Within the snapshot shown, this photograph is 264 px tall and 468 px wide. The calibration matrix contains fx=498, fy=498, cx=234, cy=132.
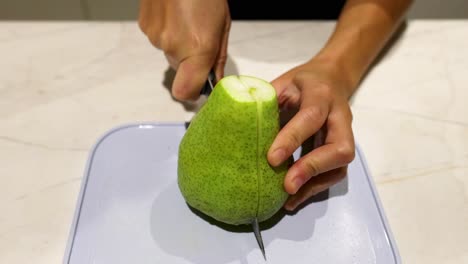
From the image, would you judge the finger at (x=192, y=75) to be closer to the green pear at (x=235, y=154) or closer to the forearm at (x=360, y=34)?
the green pear at (x=235, y=154)

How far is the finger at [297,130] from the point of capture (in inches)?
22.9

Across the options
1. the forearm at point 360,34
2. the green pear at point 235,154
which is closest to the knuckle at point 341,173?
the green pear at point 235,154

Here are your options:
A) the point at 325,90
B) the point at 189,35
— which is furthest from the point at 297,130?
the point at 189,35

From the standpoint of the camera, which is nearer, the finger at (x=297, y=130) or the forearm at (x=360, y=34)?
the finger at (x=297, y=130)

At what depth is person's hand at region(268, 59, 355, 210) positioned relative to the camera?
608mm

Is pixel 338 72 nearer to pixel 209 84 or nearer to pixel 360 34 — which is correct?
pixel 360 34

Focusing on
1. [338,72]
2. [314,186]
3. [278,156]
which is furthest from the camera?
[338,72]

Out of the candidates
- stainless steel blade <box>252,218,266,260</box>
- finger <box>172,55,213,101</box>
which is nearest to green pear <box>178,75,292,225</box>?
stainless steel blade <box>252,218,266,260</box>

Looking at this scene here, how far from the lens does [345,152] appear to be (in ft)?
2.14

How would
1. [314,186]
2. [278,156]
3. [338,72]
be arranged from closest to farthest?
[278,156] → [314,186] → [338,72]

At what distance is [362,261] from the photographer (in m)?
0.65

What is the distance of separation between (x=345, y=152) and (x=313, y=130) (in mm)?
52

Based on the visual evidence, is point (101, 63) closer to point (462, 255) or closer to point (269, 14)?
point (269, 14)

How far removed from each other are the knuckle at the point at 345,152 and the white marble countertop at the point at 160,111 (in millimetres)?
124
